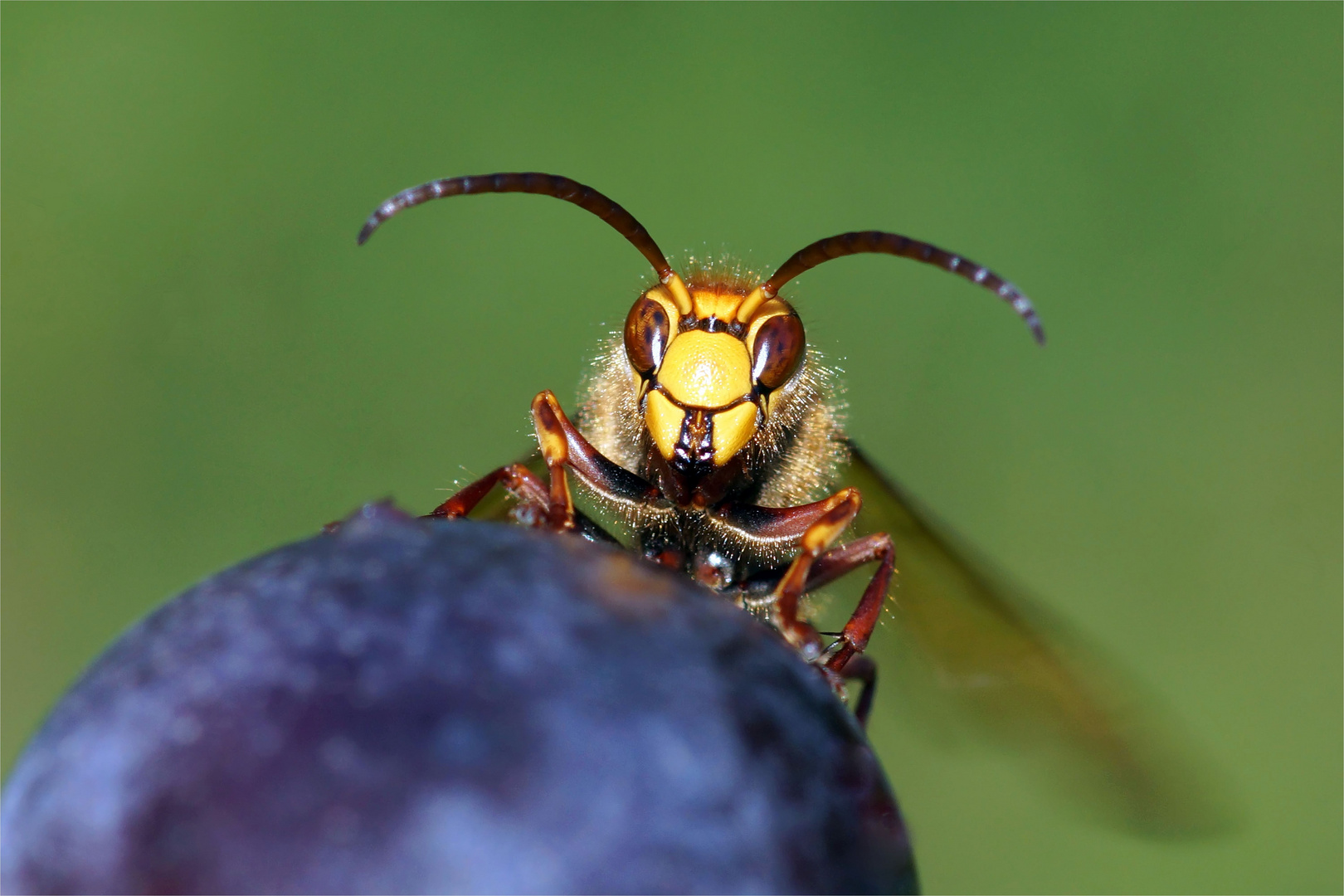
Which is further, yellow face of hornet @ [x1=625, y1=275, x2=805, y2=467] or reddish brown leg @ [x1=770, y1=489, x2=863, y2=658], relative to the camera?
yellow face of hornet @ [x1=625, y1=275, x2=805, y2=467]

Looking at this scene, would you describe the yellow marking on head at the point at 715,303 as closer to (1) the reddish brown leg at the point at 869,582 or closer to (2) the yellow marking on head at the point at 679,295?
(2) the yellow marking on head at the point at 679,295

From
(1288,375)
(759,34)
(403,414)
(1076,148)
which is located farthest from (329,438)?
(1288,375)

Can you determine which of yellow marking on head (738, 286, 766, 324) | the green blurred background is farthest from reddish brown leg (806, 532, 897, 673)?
the green blurred background

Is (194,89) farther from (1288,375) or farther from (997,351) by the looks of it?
(1288,375)

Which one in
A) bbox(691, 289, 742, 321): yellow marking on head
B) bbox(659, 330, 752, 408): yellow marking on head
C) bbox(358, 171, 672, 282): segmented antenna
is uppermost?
bbox(358, 171, 672, 282): segmented antenna

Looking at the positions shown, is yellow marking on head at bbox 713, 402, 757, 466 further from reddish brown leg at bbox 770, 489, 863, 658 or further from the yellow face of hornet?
reddish brown leg at bbox 770, 489, 863, 658

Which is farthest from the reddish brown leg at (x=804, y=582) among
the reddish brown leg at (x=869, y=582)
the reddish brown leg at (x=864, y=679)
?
the reddish brown leg at (x=864, y=679)
